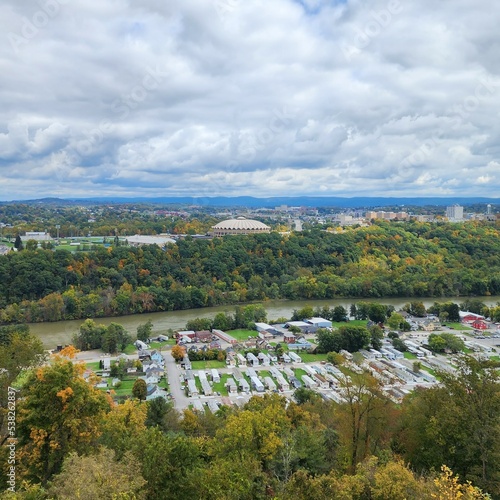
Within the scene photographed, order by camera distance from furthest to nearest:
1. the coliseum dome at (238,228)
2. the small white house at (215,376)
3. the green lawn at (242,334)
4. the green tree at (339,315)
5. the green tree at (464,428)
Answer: the coliseum dome at (238,228) < the green tree at (339,315) < the green lawn at (242,334) < the small white house at (215,376) < the green tree at (464,428)

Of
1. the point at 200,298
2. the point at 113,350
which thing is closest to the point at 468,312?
the point at 200,298

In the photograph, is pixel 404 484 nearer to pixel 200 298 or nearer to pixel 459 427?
pixel 459 427

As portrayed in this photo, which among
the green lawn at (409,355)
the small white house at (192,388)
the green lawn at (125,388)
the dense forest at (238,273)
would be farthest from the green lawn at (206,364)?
the dense forest at (238,273)

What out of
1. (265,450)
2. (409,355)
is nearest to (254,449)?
(265,450)

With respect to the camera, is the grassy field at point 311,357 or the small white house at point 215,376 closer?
the small white house at point 215,376

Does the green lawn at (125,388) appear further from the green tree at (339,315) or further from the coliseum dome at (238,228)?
the coliseum dome at (238,228)

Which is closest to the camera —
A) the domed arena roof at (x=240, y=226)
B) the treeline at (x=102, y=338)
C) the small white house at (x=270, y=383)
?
the small white house at (x=270, y=383)

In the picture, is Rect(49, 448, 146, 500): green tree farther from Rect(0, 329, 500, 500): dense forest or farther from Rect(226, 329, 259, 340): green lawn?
Rect(226, 329, 259, 340): green lawn
